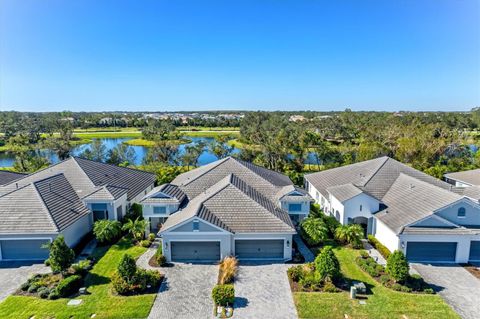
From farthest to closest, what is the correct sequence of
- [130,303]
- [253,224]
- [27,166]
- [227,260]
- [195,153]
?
1. [195,153]
2. [27,166]
3. [253,224]
4. [227,260]
5. [130,303]

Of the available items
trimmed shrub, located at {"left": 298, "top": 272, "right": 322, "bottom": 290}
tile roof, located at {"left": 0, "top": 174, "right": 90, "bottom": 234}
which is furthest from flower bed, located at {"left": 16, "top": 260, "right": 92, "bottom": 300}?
trimmed shrub, located at {"left": 298, "top": 272, "right": 322, "bottom": 290}

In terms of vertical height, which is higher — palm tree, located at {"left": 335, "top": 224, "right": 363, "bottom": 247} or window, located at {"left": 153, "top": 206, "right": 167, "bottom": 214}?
window, located at {"left": 153, "top": 206, "right": 167, "bottom": 214}

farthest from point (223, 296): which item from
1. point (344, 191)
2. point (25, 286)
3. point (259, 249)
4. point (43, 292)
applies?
point (344, 191)

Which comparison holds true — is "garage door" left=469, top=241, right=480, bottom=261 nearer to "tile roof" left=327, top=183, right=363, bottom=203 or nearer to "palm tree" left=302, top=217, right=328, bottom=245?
"tile roof" left=327, top=183, right=363, bottom=203

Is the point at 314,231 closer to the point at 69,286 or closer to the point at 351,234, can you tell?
the point at 351,234

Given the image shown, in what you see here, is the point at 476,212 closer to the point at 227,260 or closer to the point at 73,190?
the point at 227,260

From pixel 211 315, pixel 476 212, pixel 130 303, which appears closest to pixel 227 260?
pixel 211 315
